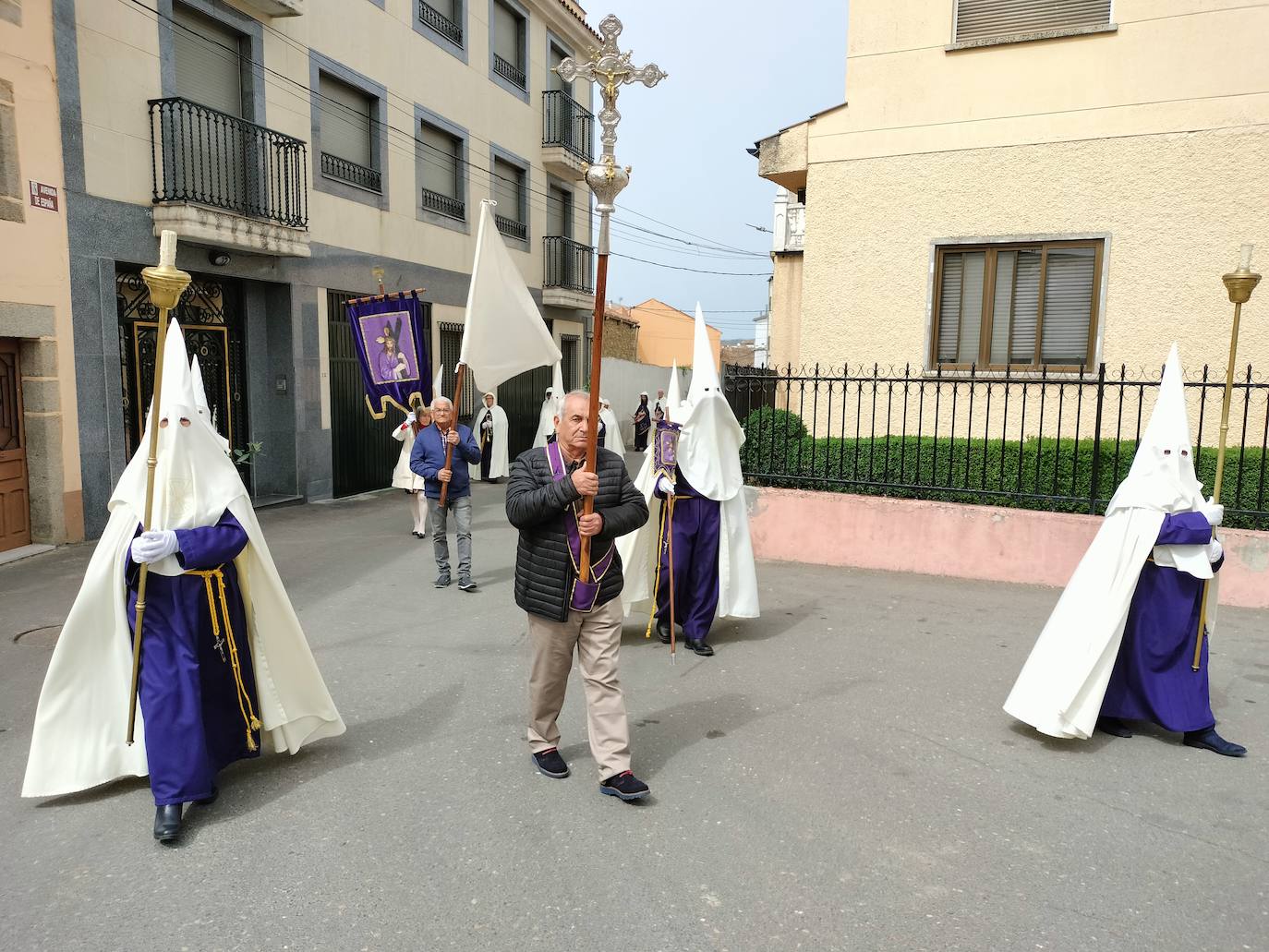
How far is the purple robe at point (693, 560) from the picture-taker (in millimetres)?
6320

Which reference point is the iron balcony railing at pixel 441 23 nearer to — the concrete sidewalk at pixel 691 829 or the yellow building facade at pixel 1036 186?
the yellow building facade at pixel 1036 186

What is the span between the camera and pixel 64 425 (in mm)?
9172

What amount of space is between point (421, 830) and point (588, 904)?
0.87 meters

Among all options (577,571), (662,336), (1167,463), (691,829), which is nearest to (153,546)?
(577,571)

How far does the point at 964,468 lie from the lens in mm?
8703

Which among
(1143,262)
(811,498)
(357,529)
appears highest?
(1143,262)

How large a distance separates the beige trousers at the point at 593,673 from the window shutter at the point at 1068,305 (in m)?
7.42

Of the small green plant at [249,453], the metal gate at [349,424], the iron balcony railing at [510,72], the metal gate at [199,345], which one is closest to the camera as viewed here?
the metal gate at [199,345]

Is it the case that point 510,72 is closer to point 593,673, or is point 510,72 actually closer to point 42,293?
point 42,293

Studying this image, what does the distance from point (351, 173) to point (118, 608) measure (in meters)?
11.7

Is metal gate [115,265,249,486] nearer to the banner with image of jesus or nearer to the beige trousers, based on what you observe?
the banner with image of jesus

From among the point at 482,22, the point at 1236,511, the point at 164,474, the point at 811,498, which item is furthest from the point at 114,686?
the point at 482,22

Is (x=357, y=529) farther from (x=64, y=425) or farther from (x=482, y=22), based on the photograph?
(x=482, y=22)

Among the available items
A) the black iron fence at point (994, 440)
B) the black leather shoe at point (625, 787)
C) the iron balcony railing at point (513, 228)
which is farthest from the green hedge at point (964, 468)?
the iron balcony railing at point (513, 228)
